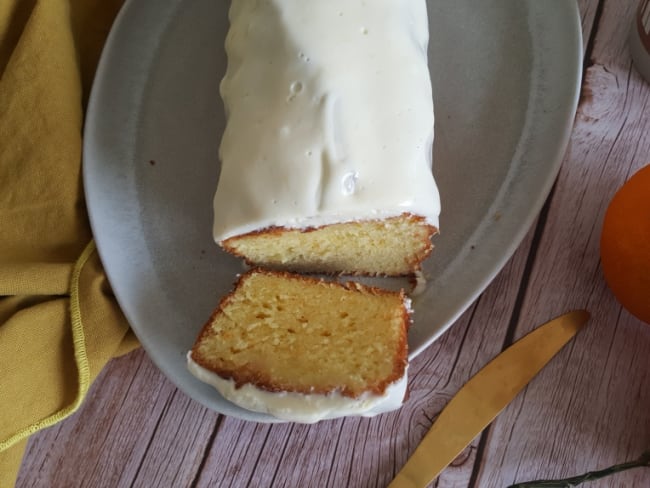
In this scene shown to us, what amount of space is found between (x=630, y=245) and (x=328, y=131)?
645 millimetres

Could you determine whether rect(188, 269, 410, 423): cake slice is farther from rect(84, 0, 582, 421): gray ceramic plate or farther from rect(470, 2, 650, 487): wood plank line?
rect(470, 2, 650, 487): wood plank line

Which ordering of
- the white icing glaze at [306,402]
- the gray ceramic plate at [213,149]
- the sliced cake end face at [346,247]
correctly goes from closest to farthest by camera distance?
the white icing glaze at [306,402] < the sliced cake end face at [346,247] < the gray ceramic plate at [213,149]

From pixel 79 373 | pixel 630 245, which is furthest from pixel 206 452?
pixel 630 245

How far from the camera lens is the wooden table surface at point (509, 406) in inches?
59.8

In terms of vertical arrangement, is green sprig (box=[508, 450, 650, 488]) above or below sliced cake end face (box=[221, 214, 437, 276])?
below

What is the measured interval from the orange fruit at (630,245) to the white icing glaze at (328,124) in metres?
0.37

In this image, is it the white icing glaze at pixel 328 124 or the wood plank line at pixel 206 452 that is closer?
the white icing glaze at pixel 328 124

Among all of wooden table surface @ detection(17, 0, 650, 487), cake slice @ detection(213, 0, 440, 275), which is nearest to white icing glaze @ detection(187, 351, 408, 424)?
A: wooden table surface @ detection(17, 0, 650, 487)

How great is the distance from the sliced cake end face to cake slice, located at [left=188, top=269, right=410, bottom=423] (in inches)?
2.3

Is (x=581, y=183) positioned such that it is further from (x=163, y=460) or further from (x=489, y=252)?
(x=163, y=460)

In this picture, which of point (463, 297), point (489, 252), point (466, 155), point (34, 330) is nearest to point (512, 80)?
point (466, 155)

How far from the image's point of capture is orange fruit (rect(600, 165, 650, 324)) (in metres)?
1.36

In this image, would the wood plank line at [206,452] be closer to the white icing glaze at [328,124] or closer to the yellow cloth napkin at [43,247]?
the yellow cloth napkin at [43,247]

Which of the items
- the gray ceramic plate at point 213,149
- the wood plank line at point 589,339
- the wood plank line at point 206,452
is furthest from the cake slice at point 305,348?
the wood plank line at point 589,339
